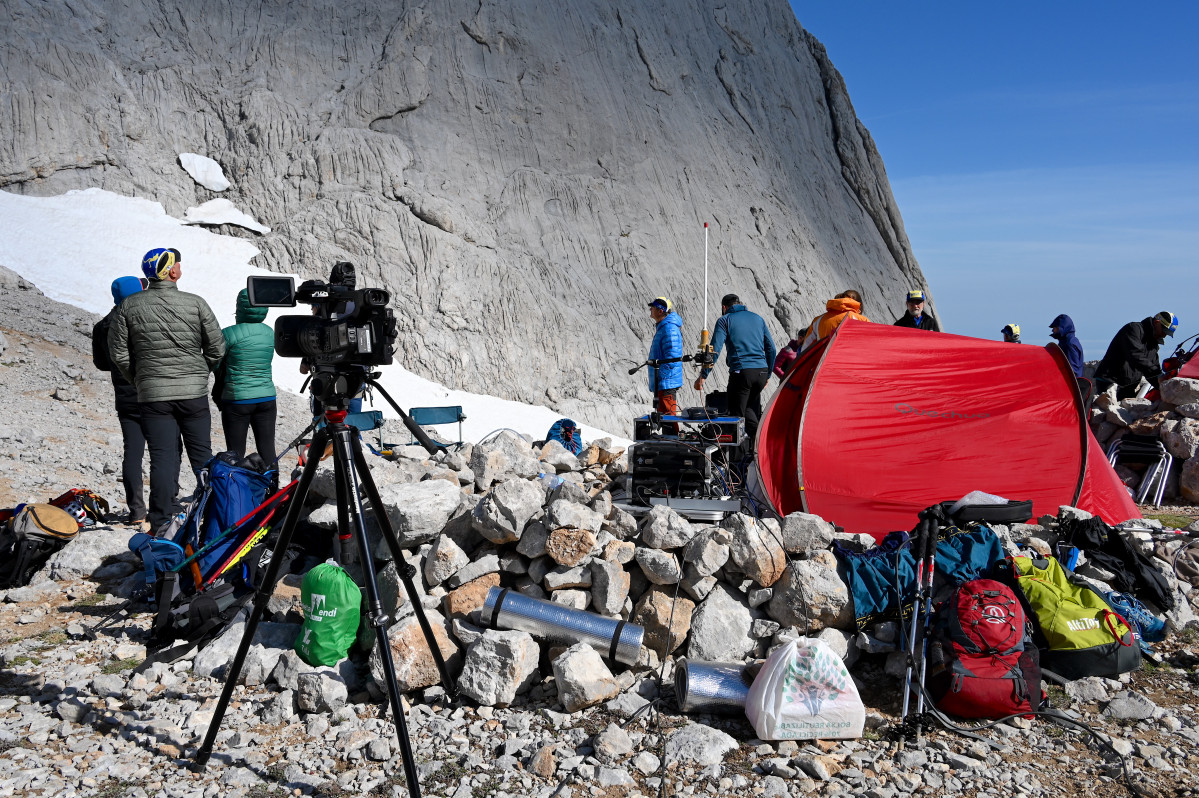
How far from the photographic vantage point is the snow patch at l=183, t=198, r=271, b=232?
1756 centimetres

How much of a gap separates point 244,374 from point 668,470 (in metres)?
3.07

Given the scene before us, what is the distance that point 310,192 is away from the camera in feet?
61.9

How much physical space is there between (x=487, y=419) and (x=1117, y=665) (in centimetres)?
1350

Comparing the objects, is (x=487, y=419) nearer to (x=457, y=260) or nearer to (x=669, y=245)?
(x=457, y=260)

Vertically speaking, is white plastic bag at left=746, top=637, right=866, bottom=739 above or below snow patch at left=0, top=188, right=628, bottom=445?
below

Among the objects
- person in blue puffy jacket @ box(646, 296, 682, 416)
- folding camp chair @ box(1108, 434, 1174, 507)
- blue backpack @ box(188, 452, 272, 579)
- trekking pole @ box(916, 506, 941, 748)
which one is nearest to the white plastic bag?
trekking pole @ box(916, 506, 941, 748)

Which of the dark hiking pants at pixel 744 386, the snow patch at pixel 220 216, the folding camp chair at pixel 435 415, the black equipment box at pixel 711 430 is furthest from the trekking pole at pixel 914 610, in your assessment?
the snow patch at pixel 220 216

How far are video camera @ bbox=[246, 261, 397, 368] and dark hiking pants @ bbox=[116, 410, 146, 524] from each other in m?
3.60

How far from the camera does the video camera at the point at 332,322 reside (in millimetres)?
2709

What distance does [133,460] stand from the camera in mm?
5789

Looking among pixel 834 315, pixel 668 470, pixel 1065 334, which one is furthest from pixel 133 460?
pixel 1065 334

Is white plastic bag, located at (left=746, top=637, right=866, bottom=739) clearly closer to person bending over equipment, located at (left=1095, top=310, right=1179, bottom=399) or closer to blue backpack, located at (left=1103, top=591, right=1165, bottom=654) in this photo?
blue backpack, located at (left=1103, top=591, right=1165, bottom=654)

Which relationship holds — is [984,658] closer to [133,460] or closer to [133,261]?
[133,460]

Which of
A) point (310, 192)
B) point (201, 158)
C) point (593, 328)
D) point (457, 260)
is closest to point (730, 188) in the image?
point (593, 328)
